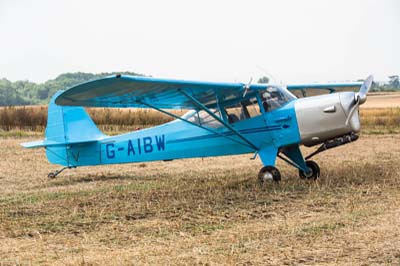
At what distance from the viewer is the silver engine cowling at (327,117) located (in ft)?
33.1

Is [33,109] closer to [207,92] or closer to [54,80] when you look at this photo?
[207,92]

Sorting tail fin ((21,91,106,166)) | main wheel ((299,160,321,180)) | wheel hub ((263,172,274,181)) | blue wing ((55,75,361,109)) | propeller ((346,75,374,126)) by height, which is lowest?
main wheel ((299,160,321,180))

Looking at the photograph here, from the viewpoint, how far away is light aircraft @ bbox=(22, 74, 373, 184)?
10070 mm

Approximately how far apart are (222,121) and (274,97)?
104 cm

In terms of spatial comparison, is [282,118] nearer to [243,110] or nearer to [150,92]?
[243,110]

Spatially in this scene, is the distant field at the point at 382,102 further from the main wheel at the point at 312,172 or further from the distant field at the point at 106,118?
the main wheel at the point at 312,172

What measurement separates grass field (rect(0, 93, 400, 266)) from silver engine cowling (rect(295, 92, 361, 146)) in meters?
0.82

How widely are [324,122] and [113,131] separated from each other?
50.2 feet

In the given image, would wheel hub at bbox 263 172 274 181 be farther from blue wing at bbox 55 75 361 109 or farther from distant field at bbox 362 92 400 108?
distant field at bbox 362 92 400 108

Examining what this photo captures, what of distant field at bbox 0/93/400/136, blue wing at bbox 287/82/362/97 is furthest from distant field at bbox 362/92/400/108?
blue wing at bbox 287/82/362/97

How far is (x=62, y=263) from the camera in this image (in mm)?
5332

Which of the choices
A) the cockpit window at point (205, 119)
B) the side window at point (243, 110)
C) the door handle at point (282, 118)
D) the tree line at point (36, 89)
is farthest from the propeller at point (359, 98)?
the tree line at point (36, 89)

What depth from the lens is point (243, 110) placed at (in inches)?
442

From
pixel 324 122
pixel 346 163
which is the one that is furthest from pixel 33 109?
pixel 324 122
